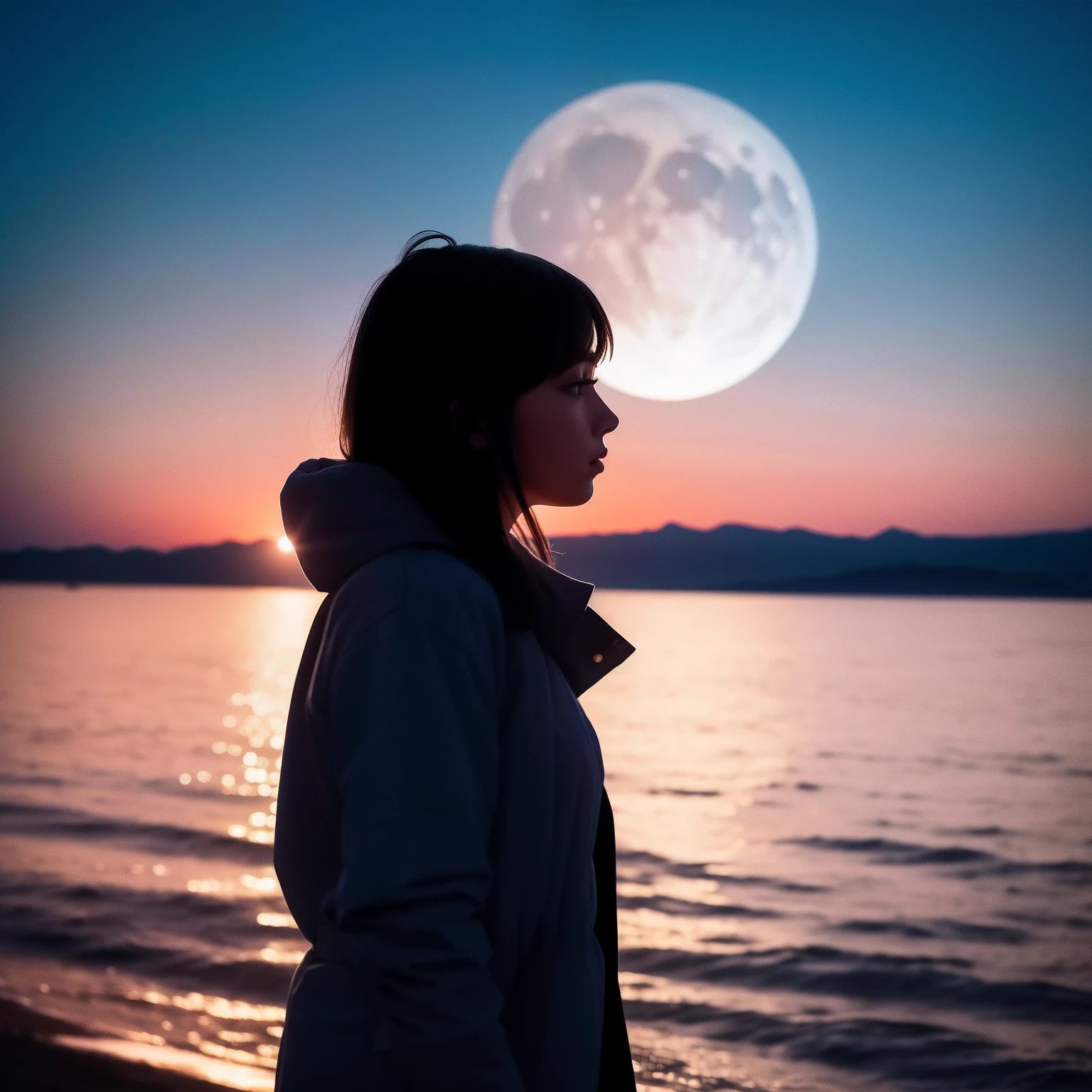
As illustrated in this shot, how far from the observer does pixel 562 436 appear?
62.4 inches

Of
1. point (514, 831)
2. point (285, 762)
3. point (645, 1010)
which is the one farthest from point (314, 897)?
point (645, 1010)

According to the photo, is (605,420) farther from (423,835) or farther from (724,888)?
(724,888)

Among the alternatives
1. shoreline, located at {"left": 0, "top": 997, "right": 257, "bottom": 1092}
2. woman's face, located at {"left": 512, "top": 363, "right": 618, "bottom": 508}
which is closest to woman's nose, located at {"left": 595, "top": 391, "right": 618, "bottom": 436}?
woman's face, located at {"left": 512, "top": 363, "right": 618, "bottom": 508}

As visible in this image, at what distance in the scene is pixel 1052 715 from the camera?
33719 mm

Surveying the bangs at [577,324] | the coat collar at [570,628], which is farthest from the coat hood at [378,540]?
the bangs at [577,324]

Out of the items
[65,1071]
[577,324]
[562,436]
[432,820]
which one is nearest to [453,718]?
[432,820]

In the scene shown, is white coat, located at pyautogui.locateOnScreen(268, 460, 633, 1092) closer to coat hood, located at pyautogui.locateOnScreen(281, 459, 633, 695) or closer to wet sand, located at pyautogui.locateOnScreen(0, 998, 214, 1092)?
coat hood, located at pyautogui.locateOnScreen(281, 459, 633, 695)

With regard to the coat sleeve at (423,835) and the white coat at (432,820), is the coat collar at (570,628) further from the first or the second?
the coat sleeve at (423,835)

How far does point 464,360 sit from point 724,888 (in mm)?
12006

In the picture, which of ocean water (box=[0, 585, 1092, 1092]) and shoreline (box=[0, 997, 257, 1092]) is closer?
shoreline (box=[0, 997, 257, 1092])

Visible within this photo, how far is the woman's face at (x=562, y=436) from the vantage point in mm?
1572

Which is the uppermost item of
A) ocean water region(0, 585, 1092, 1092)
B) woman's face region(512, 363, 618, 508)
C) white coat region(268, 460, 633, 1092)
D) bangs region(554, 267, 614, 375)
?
bangs region(554, 267, 614, 375)

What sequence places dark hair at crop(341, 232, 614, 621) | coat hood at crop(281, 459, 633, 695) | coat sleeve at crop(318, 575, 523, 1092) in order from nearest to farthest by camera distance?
coat sleeve at crop(318, 575, 523, 1092)
coat hood at crop(281, 459, 633, 695)
dark hair at crop(341, 232, 614, 621)

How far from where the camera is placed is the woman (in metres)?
1.23
